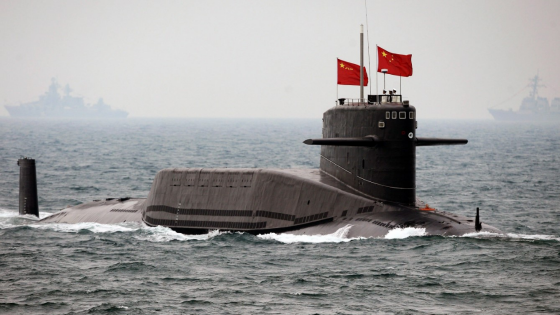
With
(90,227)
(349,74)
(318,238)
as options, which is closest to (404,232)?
(318,238)

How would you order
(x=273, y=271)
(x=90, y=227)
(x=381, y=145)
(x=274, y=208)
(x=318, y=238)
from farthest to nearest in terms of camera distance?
(x=90, y=227)
(x=274, y=208)
(x=381, y=145)
(x=318, y=238)
(x=273, y=271)

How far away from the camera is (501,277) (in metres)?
22.7

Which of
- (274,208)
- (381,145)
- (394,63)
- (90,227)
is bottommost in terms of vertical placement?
(90,227)

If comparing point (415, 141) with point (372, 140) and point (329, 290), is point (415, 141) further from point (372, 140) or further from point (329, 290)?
point (329, 290)

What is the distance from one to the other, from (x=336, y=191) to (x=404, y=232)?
3.54m

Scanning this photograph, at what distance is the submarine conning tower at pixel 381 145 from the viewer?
2864 centimetres

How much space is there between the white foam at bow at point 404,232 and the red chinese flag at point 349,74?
21.4 feet

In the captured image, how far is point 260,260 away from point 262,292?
377cm

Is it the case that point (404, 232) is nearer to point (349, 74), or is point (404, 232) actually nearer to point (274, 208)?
point (274, 208)

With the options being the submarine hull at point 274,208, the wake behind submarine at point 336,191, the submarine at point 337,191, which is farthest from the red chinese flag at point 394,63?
the submarine hull at point 274,208

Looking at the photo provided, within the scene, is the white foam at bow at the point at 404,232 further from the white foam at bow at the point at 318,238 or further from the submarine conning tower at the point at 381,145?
the submarine conning tower at the point at 381,145

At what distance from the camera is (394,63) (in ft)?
97.5

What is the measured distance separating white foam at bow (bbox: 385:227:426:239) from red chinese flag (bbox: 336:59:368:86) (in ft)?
21.4

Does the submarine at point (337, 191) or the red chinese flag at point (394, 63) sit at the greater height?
the red chinese flag at point (394, 63)
